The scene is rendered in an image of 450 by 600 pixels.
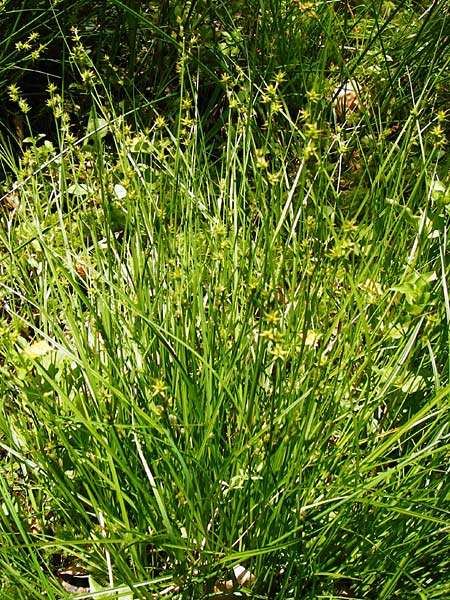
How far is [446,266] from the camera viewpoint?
1757mm

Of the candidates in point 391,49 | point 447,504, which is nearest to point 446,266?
point 447,504

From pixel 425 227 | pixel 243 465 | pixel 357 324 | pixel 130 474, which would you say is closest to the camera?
pixel 130 474

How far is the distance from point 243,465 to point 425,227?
2.27 ft

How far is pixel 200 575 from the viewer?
1480mm

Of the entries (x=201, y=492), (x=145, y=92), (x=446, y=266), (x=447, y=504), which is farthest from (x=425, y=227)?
(x=145, y=92)

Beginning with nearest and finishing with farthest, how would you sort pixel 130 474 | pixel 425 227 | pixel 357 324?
pixel 130 474 → pixel 357 324 → pixel 425 227

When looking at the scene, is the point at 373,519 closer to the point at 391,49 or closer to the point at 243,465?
the point at 243,465

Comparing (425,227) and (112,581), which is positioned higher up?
(425,227)

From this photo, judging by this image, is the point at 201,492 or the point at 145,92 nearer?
the point at 201,492

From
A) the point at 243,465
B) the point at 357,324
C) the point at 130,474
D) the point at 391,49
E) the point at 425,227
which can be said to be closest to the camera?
the point at 130,474

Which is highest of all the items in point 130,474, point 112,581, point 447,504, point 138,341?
point 138,341

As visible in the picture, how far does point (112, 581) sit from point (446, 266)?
3.11 feet

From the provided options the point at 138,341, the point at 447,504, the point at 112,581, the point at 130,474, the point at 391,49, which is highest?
the point at 391,49

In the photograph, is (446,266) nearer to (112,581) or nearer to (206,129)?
(112,581)
